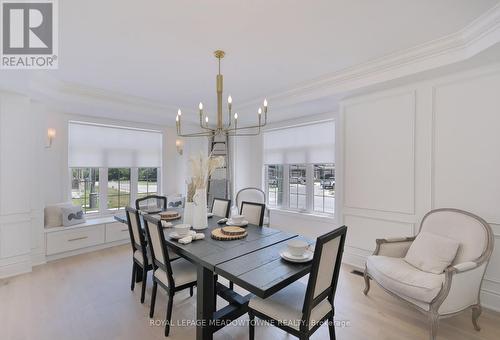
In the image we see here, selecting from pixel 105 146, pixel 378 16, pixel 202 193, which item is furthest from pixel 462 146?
pixel 105 146

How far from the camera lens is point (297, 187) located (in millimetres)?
4719

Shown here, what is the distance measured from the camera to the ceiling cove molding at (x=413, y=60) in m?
1.95

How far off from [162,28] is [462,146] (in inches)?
126

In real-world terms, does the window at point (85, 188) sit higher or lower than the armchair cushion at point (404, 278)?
higher

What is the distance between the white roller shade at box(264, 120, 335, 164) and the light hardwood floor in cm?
210

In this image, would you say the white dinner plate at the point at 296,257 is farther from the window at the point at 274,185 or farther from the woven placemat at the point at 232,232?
the window at the point at 274,185

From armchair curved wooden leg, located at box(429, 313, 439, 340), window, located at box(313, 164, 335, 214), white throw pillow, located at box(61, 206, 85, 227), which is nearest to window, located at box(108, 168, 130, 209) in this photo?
white throw pillow, located at box(61, 206, 85, 227)

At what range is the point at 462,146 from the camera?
2514 mm

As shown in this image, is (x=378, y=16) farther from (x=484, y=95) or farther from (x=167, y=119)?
(x=167, y=119)

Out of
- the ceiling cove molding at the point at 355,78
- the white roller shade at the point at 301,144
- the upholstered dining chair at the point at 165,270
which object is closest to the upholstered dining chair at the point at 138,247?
the upholstered dining chair at the point at 165,270

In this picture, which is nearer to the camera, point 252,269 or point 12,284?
point 252,269

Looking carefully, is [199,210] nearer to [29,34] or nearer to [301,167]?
[29,34]

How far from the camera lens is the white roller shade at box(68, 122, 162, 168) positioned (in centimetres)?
416

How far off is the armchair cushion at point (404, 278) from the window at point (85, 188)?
15.1 ft
